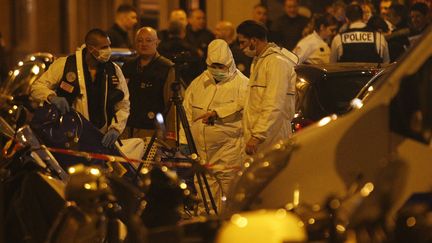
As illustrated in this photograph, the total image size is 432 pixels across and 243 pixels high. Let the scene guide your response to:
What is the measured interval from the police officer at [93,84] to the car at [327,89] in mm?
1753

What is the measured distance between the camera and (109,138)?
11.7m

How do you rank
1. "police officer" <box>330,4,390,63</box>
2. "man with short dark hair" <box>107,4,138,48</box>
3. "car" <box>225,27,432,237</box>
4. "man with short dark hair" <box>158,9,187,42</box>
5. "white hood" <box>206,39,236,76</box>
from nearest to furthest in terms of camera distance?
"car" <box>225,27,432,237</box>, "white hood" <box>206,39,236,76</box>, "police officer" <box>330,4,390,63</box>, "man with short dark hair" <box>107,4,138,48</box>, "man with short dark hair" <box>158,9,187,42</box>

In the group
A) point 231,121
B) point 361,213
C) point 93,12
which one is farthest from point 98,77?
point 93,12

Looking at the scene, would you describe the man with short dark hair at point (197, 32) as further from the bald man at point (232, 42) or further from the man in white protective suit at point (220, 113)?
the man in white protective suit at point (220, 113)

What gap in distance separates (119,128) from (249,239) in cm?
609

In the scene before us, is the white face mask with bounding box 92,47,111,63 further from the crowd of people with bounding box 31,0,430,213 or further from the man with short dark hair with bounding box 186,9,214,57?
the man with short dark hair with bounding box 186,9,214,57

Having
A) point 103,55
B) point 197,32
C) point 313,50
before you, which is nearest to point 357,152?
point 103,55

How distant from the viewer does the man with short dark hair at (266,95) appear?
11.7 meters

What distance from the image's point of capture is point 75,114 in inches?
455

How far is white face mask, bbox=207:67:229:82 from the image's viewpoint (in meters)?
13.1

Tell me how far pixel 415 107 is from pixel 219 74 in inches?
235

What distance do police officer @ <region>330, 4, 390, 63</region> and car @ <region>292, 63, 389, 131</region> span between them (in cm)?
292

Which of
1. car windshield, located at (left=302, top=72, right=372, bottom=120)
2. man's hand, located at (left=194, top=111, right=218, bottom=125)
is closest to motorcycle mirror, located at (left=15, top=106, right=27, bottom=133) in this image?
man's hand, located at (left=194, top=111, right=218, bottom=125)

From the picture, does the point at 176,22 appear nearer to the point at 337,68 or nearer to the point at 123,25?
the point at 123,25
